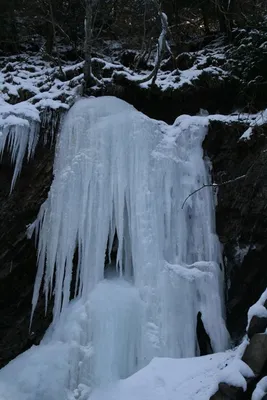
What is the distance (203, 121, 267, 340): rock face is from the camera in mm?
6152

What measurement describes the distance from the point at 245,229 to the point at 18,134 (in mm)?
3443

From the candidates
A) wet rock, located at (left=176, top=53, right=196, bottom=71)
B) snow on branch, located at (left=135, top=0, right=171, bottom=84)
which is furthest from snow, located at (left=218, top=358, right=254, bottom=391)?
wet rock, located at (left=176, top=53, right=196, bottom=71)

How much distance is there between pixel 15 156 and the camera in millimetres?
6328

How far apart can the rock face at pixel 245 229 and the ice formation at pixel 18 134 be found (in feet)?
8.80

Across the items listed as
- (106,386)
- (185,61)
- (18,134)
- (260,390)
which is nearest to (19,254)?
(18,134)

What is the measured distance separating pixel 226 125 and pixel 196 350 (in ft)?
10.5

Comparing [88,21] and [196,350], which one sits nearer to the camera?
[196,350]

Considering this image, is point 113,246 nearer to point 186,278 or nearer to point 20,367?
point 186,278

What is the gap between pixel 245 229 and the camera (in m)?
6.30

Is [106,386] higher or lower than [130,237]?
lower

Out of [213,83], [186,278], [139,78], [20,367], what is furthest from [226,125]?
[20,367]

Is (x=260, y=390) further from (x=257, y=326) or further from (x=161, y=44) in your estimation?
(x=161, y=44)

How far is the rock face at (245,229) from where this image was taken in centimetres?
615

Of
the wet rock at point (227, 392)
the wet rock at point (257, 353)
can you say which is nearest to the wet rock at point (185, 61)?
the wet rock at point (257, 353)
